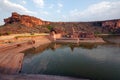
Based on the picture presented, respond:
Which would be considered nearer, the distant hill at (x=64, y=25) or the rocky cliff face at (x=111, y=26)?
the distant hill at (x=64, y=25)

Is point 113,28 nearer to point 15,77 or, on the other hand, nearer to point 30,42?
point 30,42

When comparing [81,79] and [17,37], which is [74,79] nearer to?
Result: [81,79]

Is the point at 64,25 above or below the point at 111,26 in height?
above

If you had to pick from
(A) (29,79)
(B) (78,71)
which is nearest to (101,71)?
(B) (78,71)

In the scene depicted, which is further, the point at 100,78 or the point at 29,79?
the point at 100,78

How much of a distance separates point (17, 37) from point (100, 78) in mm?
56679

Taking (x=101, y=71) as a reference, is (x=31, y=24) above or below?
above

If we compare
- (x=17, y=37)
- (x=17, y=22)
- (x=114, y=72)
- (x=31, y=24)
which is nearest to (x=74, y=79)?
(x=114, y=72)

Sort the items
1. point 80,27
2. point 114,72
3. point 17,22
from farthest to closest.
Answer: point 80,27 < point 17,22 < point 114,72

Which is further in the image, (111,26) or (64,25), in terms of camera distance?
(64,25)

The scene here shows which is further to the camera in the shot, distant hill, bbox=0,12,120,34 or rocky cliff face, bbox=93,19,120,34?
rocky cliff face, bbox=93,19,120,34

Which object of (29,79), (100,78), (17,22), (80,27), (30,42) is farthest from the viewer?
(80,27)

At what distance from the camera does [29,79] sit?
20.4m

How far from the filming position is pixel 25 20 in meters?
121
